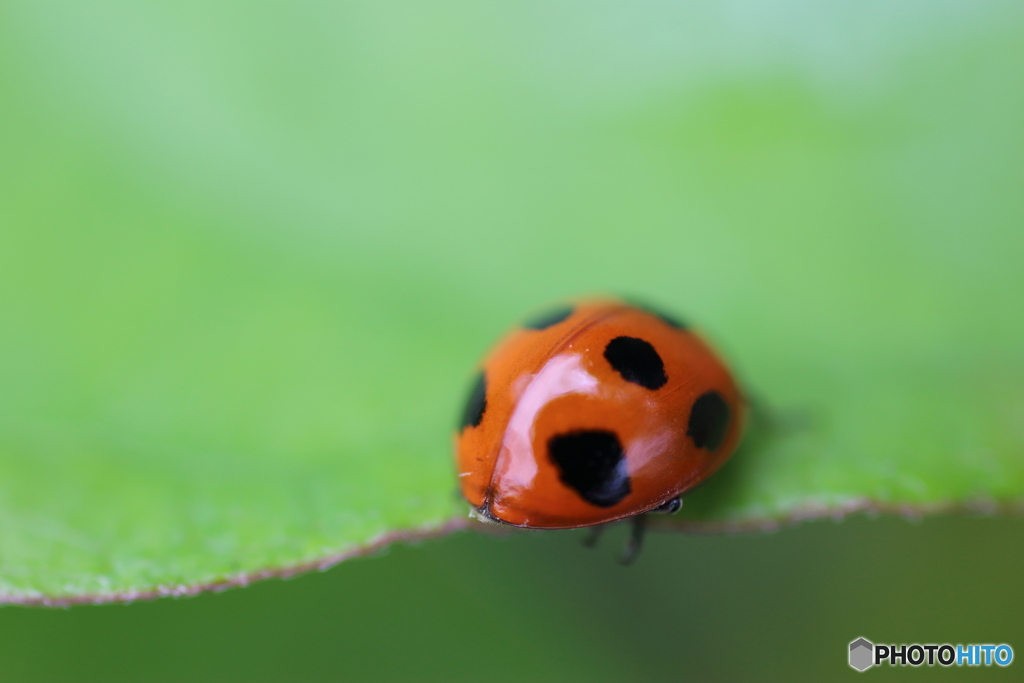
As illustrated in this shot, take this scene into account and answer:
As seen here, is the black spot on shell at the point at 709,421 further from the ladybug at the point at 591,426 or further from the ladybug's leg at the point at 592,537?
the ladybug's leg at the point at 592,537

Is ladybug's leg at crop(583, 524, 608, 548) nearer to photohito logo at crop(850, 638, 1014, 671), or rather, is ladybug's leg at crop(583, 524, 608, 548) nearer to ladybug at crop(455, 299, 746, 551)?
ladybug at crop(455, 299, 746, 551)

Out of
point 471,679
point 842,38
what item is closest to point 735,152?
point 842,38

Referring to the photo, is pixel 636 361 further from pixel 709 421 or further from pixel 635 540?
pixel 635 540

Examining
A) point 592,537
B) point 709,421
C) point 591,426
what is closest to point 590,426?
point 591,426

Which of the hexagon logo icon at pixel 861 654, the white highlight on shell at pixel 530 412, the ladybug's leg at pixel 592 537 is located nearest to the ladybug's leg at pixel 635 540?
the ladybug's leg at pixel 592 537

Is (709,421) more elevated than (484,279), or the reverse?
(484,279)

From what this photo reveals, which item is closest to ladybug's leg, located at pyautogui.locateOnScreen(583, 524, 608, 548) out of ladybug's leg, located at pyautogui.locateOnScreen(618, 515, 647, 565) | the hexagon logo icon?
ladybug's leg, located at pyautogui.locateOnScreen(618, 515, 647, 565)
